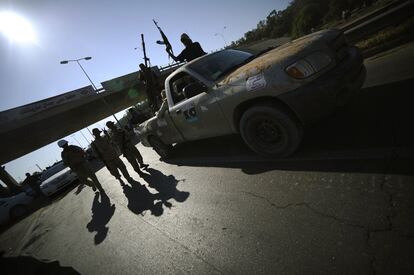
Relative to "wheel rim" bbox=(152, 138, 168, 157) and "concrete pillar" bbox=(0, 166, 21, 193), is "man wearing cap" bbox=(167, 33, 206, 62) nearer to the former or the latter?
"wheel rim" bbox=(152, 138, 168, 157)

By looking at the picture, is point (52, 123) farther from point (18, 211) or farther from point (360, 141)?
point (360, 141)

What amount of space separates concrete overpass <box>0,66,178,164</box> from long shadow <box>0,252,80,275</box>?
63.2 feet

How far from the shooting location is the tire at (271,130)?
3.21m

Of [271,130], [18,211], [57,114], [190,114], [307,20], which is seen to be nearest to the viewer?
[271,130]

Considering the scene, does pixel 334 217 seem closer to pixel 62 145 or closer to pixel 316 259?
pixel 316 259

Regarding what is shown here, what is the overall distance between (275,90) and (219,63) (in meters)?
1.65

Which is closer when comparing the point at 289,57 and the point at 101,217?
the point at 289,57

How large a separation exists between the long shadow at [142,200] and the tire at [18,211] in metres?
9.06

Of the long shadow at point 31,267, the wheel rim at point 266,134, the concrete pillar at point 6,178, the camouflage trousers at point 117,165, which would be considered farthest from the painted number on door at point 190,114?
the concrete pillar at point 6,178

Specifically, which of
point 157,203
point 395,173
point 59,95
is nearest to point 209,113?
point 157,203

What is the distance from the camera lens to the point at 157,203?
4484 mm

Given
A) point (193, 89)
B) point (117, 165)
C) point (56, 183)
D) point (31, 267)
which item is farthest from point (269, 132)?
point (56, 183)

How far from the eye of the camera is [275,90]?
3064mm

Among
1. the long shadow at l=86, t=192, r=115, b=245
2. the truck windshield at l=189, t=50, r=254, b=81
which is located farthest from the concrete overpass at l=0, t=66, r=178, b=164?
the truck windshield at l=189, t=50, r=254, b=81
